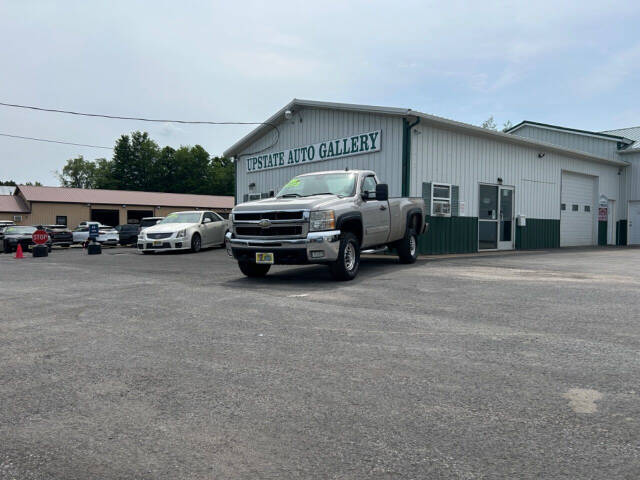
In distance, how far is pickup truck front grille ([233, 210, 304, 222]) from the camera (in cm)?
868

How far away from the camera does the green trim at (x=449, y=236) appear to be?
51.7ft

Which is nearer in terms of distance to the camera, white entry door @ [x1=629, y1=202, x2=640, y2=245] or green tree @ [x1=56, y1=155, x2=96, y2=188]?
white entry door @ [x1=629, y1=202, x2=640, y2=245]

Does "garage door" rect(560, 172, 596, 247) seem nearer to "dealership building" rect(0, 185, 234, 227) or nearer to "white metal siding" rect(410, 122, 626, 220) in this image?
"white metal siding" rect(410, 122, 626, 220)

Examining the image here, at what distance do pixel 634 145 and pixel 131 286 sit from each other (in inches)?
1048

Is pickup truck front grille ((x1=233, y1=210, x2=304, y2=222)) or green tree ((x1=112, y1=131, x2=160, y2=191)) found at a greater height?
green tree ((x1=112, y1=131, x2=160, y2=191))

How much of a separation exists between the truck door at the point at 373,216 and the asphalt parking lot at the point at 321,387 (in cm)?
289

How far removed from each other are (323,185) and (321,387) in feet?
22.8

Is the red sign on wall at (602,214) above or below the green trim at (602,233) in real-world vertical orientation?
above

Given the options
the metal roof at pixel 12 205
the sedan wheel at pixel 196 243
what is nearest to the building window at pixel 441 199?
the sedan wheel at pixel 196 243

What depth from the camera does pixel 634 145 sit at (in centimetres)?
2558

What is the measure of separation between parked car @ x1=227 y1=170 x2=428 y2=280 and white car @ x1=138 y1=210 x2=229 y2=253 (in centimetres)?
743

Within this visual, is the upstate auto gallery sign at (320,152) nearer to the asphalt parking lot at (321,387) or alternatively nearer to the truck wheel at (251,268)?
the truck wheel at (251,268)

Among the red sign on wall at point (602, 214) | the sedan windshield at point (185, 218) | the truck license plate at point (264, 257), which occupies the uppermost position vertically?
the red sign on wall at point (602, 214)

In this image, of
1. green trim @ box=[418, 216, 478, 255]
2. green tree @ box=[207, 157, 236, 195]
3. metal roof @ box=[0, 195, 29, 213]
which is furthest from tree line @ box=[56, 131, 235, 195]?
green trim @ box=[418, 216, 478, 255]
